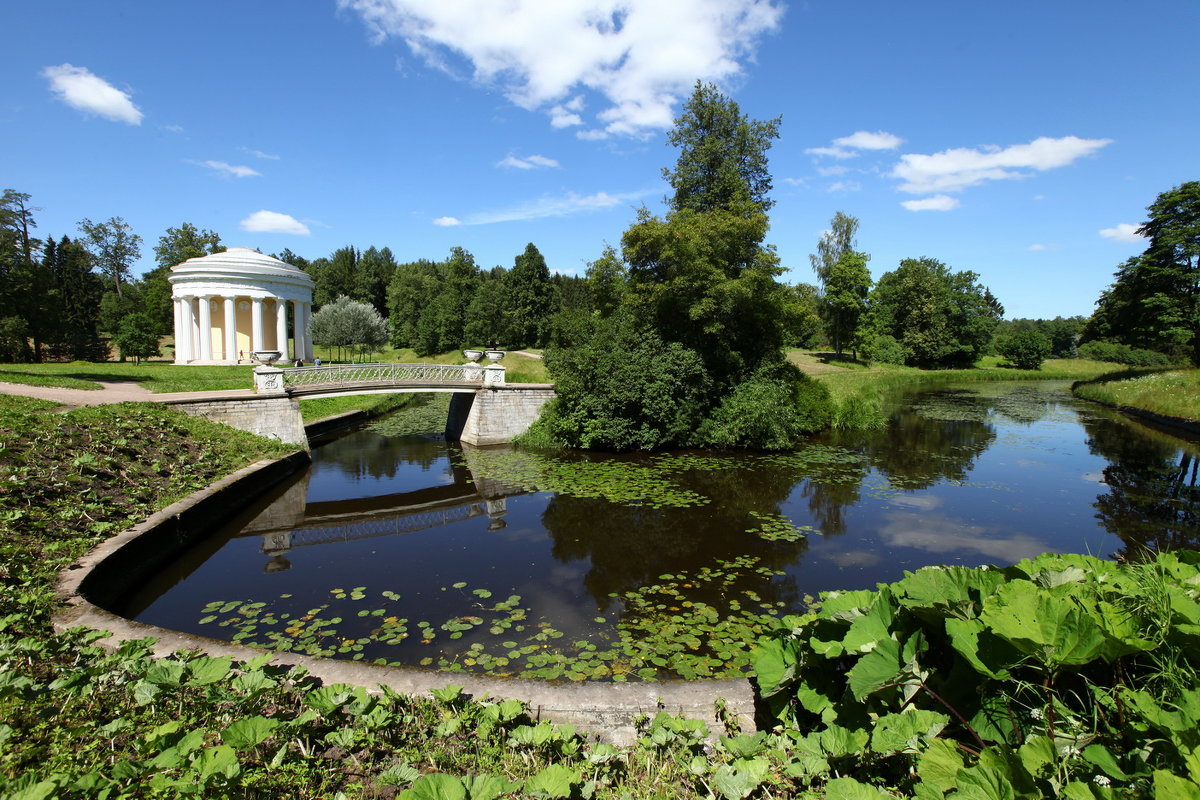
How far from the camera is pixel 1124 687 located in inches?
92.7

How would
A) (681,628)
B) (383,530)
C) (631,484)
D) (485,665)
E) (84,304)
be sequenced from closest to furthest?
(485,665) → (681,628) → (383,530) → (631,484) → (84,304)

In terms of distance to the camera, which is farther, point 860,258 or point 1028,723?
point 860,258

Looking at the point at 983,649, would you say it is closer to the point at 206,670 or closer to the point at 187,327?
the point at 206,670

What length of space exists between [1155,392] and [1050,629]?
35775mm

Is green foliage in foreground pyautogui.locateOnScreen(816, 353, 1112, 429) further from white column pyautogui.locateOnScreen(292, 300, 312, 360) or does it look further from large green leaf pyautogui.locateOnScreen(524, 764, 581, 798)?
white column pyautogui.locateOnScreen(292, 300, 312, 360)

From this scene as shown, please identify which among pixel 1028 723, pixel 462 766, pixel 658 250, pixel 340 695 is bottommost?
pixel 462 766

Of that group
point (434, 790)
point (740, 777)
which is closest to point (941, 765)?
point (740, 777)

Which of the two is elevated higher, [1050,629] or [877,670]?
[1050,629]

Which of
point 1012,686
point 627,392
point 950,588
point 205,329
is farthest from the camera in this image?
point 205,329

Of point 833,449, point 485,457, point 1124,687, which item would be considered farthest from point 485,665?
point 833,449

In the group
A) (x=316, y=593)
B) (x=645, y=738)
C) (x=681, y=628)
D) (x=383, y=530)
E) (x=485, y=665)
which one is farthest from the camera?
(x=383, y=530)

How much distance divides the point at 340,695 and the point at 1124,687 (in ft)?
13.2

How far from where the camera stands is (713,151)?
77.6ft

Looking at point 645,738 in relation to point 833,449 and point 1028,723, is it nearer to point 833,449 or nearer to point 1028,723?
point 1028,723
